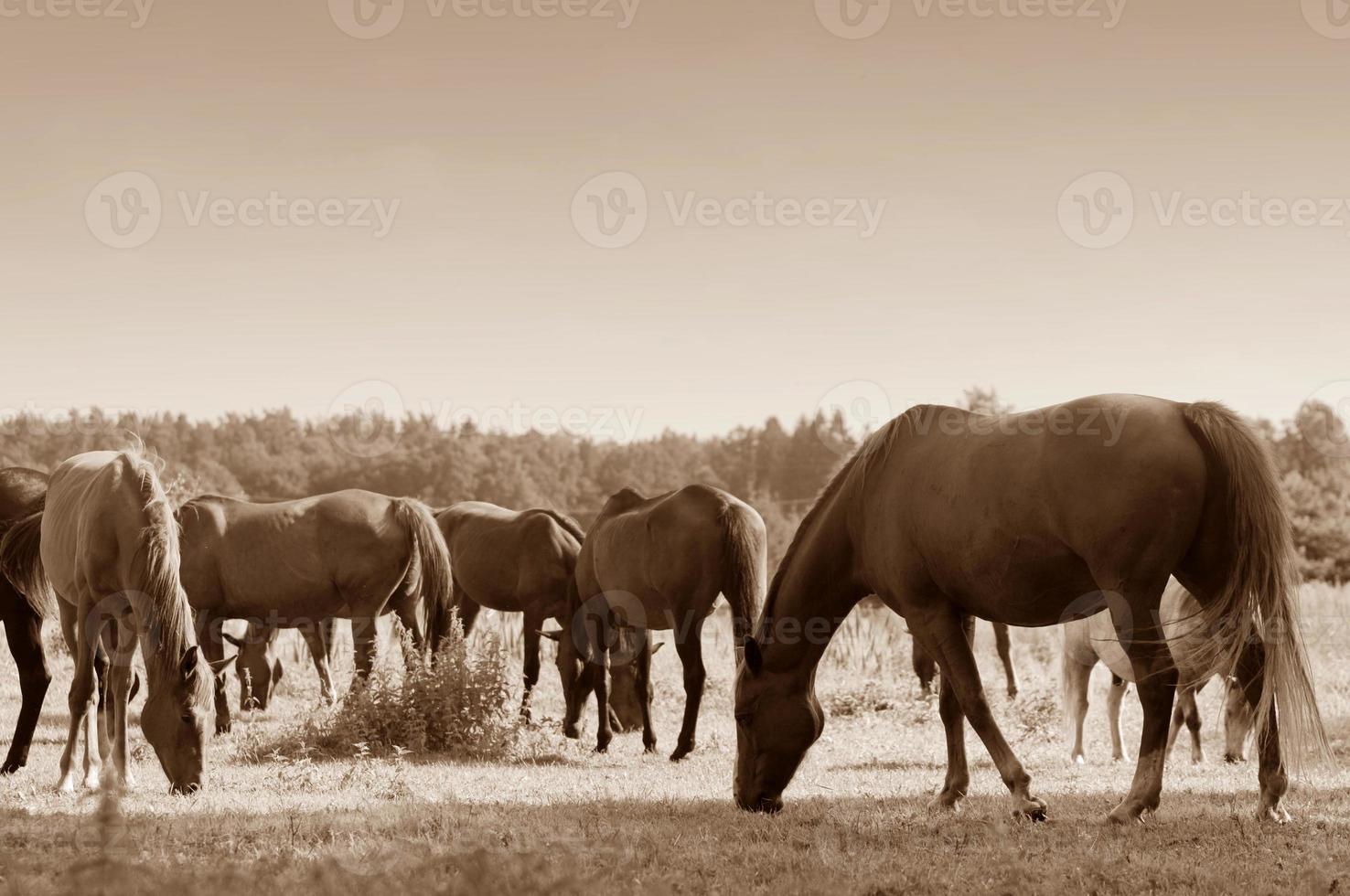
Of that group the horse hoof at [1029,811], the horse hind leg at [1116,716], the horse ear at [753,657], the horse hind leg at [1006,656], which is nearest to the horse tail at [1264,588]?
the horse hoof at [1029,811]

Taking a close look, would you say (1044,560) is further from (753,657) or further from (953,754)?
(753,657)

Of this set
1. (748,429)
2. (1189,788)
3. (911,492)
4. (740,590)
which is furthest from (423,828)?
(748,429)

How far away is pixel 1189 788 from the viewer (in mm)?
8164

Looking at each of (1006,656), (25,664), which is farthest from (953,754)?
(1006,656)

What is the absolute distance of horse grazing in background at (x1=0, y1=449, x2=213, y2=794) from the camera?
794 cm

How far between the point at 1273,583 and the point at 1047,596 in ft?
3.96

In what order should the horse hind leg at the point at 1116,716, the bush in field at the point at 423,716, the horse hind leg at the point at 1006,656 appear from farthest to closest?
the horse hind leg at the point at 1006,656 < the horse hind leg at the point at 1116,716 < the bush in field at the point at 423,716

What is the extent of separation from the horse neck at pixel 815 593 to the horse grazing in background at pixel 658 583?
2133mm

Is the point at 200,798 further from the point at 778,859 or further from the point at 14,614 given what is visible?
the point at 778,859

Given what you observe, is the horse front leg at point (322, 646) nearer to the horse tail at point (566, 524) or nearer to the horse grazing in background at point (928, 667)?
the horse tail at point (566, 524)

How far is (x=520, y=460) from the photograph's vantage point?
64.2 m

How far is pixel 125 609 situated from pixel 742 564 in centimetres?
509

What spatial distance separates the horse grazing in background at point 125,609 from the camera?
26.0ft

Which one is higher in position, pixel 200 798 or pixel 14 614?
pixel 14 614
